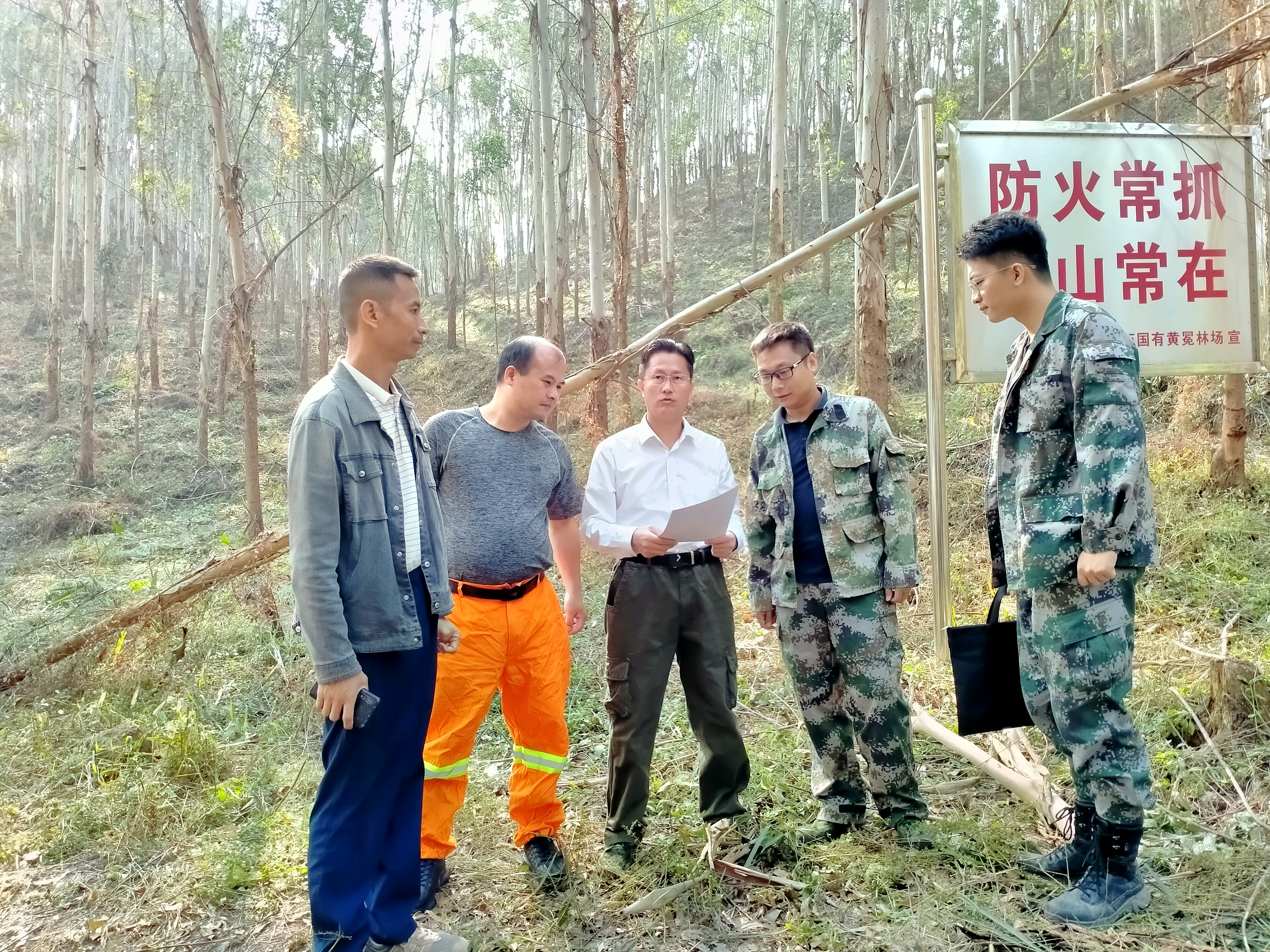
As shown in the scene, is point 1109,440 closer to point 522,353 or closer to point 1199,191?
point 522,353

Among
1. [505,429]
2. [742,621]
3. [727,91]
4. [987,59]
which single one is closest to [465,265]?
[727,91]

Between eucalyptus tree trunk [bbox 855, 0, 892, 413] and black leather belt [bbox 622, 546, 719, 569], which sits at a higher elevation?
eucalyptus tree trunk [bbox 855, 0, 892, 413]

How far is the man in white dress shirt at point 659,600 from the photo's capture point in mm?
2756

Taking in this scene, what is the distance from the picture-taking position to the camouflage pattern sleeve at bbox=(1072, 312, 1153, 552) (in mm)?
2096

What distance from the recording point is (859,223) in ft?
13.2

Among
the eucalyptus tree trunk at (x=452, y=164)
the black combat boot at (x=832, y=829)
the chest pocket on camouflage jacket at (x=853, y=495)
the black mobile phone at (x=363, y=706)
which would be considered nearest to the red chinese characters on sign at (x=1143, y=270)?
the chest pocket on camouflage jacket at (x=853, y=495)

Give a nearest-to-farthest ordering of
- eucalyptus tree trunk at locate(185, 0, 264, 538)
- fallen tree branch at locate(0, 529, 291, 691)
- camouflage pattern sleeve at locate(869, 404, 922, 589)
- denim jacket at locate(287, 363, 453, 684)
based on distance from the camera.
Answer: denim jacket at locate(287, 363, 453, 684), camouflage pattern sleeve at locate(869, 404, 922, 589), fallen tree branch at locate(0, 529, 291, 691), eucalyptus tree trunk at locate(185, 0, 264, 538)

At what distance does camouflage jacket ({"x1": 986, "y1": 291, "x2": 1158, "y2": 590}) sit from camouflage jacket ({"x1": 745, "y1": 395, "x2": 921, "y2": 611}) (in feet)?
1.11

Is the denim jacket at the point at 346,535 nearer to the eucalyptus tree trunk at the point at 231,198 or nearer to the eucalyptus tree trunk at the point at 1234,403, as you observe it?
the eucalyptus tree trunk at the point at 231,198

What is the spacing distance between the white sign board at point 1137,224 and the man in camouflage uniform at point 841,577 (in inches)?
36.5

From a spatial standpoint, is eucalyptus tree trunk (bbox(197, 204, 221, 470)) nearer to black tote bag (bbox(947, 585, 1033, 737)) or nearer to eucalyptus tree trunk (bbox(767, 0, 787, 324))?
eucalyptus tree trunk (bbox(767, 0, 787, 324))

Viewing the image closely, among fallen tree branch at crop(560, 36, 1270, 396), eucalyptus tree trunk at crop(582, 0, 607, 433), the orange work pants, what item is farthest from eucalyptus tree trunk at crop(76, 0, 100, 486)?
the orange work pants

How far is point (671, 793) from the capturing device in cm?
329

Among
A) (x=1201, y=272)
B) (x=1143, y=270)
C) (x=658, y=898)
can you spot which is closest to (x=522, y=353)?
(x=658, y=898)
